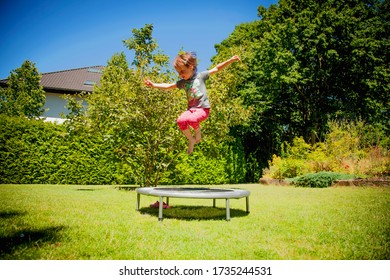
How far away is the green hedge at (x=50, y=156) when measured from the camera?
1099cm

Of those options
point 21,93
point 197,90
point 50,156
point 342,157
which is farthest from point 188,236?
point 21,93

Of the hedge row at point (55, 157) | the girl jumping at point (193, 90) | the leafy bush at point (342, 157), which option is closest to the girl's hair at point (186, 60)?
the girl jumping at point (193, 90)

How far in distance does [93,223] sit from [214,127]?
5.79m

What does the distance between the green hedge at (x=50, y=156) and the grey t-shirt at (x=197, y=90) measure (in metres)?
7.03

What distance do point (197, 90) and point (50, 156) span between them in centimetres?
960

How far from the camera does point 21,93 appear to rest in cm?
1507

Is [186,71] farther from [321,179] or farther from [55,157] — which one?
[55,157]

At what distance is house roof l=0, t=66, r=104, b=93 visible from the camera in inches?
867

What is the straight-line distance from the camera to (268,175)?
571 inches

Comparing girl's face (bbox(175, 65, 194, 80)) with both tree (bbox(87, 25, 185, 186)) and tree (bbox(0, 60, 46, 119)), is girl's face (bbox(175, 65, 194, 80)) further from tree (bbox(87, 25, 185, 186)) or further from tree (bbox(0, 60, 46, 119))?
tree (bbox(0, 60, 46, 119))

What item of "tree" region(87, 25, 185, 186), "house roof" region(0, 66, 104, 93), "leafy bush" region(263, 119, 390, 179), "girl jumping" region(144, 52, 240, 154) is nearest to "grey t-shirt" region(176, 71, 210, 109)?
"girl jumping" region(144, 52, 240, 154)

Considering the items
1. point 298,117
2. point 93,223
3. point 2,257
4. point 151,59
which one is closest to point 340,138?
point 298,117

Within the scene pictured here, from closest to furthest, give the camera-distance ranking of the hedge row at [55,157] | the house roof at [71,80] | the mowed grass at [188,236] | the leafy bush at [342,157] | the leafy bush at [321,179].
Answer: the mowed grass at [188,236], the leafy bush at [321,179], the hedge row at [55,157], the leafy bush at [342,157], the house roof at [71,80]

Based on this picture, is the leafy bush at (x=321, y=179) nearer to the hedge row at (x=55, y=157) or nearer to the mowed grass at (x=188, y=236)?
the hedge row at (x=55, y=157)
